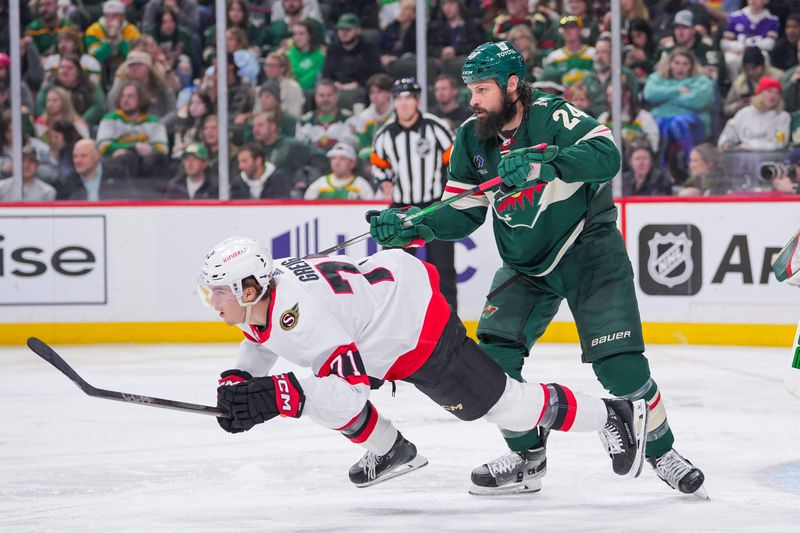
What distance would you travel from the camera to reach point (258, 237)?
25.5 feet

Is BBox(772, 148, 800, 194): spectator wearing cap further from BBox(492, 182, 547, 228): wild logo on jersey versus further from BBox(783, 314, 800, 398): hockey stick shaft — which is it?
BBox(492, 182, 547, 228): wild logo on jersey

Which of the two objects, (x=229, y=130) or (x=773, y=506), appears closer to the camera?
(x=773, y=506)

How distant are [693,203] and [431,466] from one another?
3596 mm

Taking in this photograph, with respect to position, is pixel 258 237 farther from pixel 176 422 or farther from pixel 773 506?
pixel 773 506

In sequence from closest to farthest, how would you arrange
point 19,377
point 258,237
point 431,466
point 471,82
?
point 471,82 < point 431,466 < point 19,377 < point 258,237

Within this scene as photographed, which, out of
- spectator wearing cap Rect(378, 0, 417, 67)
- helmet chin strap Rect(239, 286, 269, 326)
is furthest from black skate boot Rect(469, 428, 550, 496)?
spectator wearing cap Rect(378, 0, 417, 67)

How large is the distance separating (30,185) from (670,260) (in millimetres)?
3743

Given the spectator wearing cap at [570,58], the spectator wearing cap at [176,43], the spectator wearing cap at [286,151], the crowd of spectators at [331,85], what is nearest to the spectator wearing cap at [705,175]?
the crowd of spectators at [331,85]

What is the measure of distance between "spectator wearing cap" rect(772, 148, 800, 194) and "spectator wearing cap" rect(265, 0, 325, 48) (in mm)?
2933

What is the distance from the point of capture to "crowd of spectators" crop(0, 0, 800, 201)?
25.0 ft

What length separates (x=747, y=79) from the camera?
7609 millimetres

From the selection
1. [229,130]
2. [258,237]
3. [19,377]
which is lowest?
[19,377]

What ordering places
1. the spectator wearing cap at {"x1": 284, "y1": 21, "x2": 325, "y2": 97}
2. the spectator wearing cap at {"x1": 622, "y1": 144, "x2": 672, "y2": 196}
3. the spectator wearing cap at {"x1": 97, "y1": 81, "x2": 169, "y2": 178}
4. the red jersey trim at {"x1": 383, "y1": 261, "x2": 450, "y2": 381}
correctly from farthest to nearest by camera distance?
the spectator wearing cap at {"x1": 284, "y1": 21, "x2": 325, "y2": 97}, the spectator wearing cap at {"x1": 97, "y1": 81, "x2": 169, "y2": 178}, the spectator wearing cap at {"x1": 622, "y1": 144, "x2": 672, "y2": 196}, the red jersey trim at {"x1": 383, "y1": 261, "x2": 450, "y2": 381}

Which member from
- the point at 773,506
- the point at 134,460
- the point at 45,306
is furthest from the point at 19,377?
the point at 773,506
